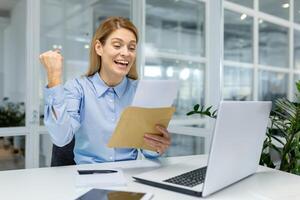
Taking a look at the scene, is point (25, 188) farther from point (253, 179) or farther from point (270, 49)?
point (270, 49)

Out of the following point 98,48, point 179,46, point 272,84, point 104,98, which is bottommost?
point 104,98

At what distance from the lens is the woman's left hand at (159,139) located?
1.31 metres

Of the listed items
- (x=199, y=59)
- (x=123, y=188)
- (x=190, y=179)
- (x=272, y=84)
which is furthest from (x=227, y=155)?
(x=199, y=59)

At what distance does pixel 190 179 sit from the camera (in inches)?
42.2

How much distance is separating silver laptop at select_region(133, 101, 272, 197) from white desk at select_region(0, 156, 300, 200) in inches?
1.3

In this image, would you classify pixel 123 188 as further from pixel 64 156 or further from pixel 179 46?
pixel 179 46

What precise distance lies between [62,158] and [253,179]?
0.89 meters

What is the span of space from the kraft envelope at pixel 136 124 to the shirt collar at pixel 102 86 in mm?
336

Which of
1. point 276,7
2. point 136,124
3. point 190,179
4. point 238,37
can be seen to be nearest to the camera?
point 190,179

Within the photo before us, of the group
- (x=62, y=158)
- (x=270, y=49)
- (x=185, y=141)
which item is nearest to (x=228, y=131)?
(x=62, y=158)

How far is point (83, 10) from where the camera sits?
A: 369 centimetres

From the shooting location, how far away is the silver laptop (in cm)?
89

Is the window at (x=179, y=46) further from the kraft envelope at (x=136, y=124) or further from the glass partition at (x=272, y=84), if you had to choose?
the kraft envelope at (x=136, y=124)

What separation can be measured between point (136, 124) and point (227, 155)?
1.21ft
